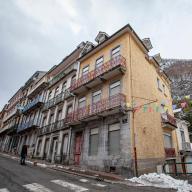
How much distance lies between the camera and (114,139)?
12.2 m

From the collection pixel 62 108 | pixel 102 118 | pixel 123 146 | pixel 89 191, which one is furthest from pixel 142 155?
pixel 62 108

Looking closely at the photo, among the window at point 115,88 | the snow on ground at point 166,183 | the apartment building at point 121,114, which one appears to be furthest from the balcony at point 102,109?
the snow on ground at point 166,183

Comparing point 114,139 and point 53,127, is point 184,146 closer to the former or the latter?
point 114,139

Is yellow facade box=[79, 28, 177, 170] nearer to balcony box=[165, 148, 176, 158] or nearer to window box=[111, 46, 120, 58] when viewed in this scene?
window box=[111, 46, 120, 58]

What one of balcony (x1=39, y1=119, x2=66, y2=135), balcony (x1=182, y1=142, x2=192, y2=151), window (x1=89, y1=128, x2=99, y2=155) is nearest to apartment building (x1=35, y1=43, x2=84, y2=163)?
balcony (x1=39, y1=119, x2=66, y2=135)

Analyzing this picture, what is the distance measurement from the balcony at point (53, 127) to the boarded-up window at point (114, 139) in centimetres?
611

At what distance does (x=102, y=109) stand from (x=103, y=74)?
3025 millimetres

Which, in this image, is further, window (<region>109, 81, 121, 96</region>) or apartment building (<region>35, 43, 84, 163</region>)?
apartment building (<region>35, 43, 84, 163</region>)

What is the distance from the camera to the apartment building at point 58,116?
1691 centimetres

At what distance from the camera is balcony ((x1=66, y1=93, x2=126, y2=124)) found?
39.1ft

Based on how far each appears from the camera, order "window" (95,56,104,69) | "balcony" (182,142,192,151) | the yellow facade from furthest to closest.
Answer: "balcony" (182,142,192,151)
"window" (95,56,104,69)
the yellow facade

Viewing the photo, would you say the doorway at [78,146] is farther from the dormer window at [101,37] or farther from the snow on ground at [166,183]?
the dormer window at [101,37]

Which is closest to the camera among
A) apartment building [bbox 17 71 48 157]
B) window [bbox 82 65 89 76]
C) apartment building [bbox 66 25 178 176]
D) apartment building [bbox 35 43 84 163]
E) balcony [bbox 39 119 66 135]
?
apartment building [bbox 66 25 178 176]

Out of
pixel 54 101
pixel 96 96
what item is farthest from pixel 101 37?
pixel 54 101
